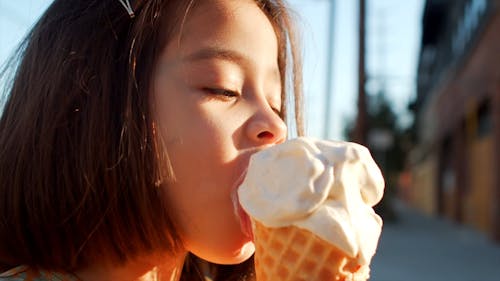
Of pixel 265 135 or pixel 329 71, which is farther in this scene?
pixel 329 71

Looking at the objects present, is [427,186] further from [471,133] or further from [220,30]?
[220,30]

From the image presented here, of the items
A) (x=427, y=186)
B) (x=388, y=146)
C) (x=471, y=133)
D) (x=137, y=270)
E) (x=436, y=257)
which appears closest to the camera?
(x=137, y=270)

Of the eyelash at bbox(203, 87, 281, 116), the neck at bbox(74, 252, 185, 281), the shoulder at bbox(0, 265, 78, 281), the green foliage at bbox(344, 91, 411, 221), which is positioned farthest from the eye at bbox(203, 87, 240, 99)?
the green foliage at bbox(344, 91, 411, 221)

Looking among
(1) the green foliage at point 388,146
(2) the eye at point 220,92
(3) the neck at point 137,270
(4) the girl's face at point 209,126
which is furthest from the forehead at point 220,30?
(1) the green foliage at point 388,146

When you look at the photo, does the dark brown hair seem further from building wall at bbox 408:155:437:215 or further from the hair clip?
building wall at bbox 408:155:437:215

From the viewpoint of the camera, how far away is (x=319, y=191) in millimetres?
1532

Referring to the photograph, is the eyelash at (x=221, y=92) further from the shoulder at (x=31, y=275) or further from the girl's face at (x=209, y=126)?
the shoulder at (x=31, y=275)

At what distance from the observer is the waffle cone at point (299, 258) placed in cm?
151

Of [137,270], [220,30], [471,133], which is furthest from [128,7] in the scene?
[471,133]

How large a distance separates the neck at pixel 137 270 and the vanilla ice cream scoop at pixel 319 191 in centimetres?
46

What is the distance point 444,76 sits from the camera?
1008 inches

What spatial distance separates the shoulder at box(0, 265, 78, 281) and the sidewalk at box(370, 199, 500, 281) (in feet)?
24.3

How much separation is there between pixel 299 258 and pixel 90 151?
2.27 ft

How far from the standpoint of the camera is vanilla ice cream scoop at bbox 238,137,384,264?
151 cm
